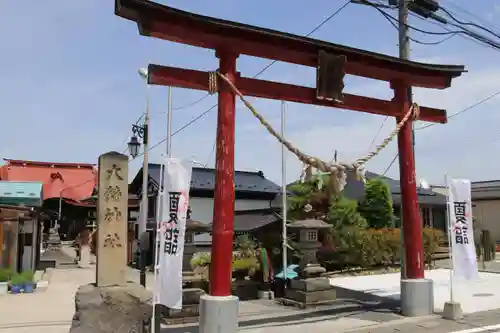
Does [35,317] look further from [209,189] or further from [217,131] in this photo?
[209,189]

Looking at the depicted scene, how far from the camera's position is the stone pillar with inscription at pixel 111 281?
7434 millimetres

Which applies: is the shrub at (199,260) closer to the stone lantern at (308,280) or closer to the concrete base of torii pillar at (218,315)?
the stone lantern at (308,280)

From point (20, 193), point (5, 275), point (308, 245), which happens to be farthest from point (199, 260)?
point (20, 193)

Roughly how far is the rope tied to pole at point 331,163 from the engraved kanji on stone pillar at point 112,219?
8.03 ft

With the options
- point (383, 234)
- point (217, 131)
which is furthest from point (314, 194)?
point (217, 131)

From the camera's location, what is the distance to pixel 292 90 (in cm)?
1014

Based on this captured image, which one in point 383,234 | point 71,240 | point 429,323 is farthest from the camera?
point 71,240

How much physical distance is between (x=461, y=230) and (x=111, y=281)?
8040 millimetres

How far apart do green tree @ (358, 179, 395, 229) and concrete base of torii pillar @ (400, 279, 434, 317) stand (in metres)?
12.4

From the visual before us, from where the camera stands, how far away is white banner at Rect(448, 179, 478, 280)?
35.1 feet

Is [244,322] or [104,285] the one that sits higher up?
[104,285]

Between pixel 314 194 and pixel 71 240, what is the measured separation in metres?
26.8

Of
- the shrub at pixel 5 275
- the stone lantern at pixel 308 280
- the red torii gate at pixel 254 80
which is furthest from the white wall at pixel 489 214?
the shrub at pixel 5 275

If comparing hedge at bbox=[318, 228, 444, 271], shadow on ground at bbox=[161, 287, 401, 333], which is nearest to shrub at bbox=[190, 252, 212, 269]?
shadow on ground at bbox=[161, 287, 401, 333]
